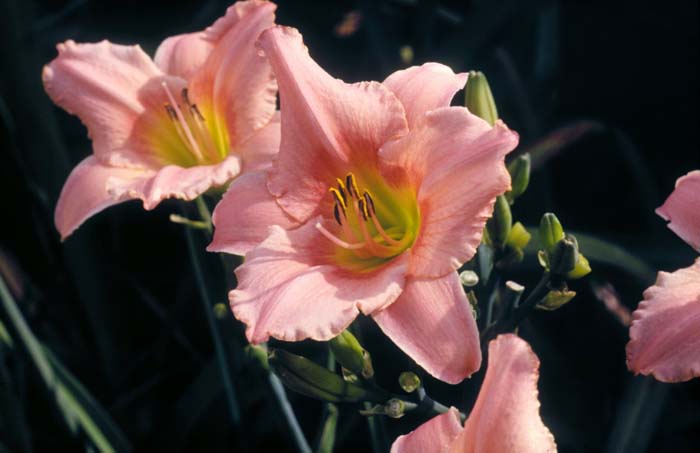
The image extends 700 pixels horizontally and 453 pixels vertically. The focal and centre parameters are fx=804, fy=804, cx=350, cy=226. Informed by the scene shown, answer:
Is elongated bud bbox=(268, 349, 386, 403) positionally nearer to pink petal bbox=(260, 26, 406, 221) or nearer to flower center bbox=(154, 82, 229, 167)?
pink petal bbox=(260, 26, 406, 221)

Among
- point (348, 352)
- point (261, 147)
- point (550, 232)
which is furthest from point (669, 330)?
point (261, 147)

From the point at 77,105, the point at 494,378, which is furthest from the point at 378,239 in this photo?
the point at 77,105

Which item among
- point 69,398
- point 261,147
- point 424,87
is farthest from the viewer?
point 69,398

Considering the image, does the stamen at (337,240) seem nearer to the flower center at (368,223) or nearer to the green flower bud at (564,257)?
the flower center at (368,223)

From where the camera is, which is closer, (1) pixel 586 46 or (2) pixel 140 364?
(2) pixel 140 364

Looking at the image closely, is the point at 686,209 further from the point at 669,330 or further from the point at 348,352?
the point at 348,352

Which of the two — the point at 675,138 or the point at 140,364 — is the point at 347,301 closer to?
the point at 140,364
